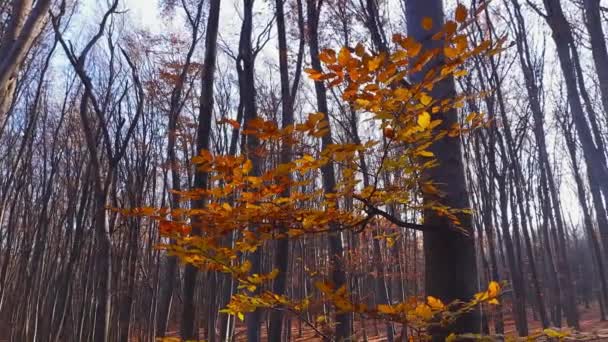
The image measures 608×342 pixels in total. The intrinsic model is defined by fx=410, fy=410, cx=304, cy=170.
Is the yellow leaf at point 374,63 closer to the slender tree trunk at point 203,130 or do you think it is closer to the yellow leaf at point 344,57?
the yellow leaf at point 344,57

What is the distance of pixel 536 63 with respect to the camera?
35.5 feet

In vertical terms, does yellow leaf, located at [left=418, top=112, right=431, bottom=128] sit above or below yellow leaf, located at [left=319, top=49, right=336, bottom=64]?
below

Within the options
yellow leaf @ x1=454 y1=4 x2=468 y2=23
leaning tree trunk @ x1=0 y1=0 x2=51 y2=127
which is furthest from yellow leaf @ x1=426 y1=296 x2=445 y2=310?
leaning tree trunk @ x1=0 y1=0 x2=51 y2=127

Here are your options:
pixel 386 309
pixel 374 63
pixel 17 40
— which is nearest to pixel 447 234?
pixel 386 309

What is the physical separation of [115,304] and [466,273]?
1336 centimetres

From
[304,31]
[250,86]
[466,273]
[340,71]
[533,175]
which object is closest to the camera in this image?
[340,71]

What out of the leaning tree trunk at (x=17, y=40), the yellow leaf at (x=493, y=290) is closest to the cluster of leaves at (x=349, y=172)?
the yellow leaf at (x=493, y=290)

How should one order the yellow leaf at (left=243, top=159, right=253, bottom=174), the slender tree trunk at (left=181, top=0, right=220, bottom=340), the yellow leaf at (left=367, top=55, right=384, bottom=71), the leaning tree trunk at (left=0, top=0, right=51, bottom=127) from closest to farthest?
1. the yellow leaf at (left=367, top=55, right=384, bottom=71)
2. the yellow leaf at (left=243, top=159, right=253, bottom=174)
3. the leaning tree trunk at (left=0, top=0, right=51, bottom=127)
4. the slender tree trunk at (left=181, top=0, right=220, bottom=340)

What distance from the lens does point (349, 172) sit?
4.09 feet

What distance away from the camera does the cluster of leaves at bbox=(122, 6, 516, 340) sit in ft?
3.55

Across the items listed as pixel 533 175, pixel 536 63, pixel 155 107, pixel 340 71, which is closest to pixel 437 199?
pixel 340 71

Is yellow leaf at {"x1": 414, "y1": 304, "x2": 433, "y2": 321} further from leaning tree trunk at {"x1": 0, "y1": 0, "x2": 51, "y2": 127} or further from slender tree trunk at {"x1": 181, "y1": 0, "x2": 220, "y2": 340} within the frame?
leaning tree trunk at {"x1": 0, "y1": 0, "x2": 51, "y2": 127}

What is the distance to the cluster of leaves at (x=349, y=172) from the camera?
42.6 inches

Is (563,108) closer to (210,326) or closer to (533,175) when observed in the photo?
(533,175)
